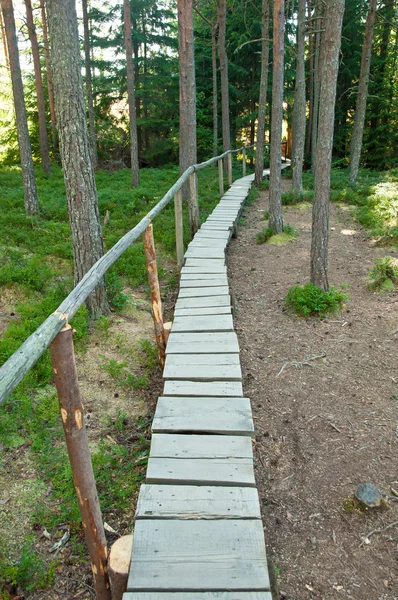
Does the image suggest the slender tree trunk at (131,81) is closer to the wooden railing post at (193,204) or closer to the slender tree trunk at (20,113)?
the slender tree trunk at (20,113)

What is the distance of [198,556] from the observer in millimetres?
2170

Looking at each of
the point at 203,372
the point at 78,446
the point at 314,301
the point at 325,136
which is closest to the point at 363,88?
the point at 325,136

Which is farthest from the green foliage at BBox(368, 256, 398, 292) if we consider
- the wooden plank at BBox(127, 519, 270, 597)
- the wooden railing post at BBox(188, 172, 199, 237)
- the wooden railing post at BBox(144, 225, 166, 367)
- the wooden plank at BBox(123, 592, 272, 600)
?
the wooden plank at BBox(123, 592, 272, 600)

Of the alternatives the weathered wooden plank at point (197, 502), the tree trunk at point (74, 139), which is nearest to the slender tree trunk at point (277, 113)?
the tree trunk at point (74, 139)

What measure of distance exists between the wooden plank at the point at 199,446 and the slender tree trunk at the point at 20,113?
30.1 ft

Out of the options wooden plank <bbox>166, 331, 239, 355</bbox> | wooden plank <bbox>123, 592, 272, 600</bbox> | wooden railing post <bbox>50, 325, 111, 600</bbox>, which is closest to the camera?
wooden plank <bbox>123, 592, 272, 600</bbox>

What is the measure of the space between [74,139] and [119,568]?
4.69m

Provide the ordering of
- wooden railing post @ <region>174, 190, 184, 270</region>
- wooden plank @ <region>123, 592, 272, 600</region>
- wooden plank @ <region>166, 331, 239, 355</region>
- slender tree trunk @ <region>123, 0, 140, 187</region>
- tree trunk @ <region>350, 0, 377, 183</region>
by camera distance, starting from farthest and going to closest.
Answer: slender tree trunk @ <region>123, 0, 140, 187</region> < tree trunk @ <region>350, 0, 377, 183</region> < wooden railing post @ <region>174, 190, 184, 270</region> < wooden plank @ <region>166, 331, 239, 355</region> < wooden plank @ <region>123, 592, 272, 600</region>

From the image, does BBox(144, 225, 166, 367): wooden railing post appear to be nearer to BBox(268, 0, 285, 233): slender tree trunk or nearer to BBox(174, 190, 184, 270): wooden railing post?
BBox(174, 190, 184, 270): wooden railing post

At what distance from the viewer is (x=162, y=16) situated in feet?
73.8

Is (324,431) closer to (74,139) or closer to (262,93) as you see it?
(74,139)

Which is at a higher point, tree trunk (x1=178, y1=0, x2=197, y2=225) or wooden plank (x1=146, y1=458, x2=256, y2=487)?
tree trunk (x1=178, y1=0, x2=197, y2=225)

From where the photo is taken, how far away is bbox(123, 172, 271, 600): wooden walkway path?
2.05 metres

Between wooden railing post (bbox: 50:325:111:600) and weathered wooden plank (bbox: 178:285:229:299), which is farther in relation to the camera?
weathered wooden plank (bbox: 178:285:229:299)
